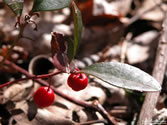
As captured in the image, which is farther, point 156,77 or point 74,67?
point 156,77

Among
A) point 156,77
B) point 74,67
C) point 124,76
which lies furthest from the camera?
point 156,77

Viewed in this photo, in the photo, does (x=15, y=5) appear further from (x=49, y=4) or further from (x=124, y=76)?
(x=124, y=76)

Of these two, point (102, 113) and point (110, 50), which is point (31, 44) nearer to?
point (110, 50)

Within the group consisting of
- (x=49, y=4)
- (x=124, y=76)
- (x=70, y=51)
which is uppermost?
(x=49, y=4)

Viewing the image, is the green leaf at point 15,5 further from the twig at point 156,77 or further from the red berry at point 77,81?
the twig at point 156,77

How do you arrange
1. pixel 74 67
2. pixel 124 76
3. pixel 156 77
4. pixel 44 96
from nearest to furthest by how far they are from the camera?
pixel 124 76
pixel 74 67
pixel 44 96
pixel 156 77

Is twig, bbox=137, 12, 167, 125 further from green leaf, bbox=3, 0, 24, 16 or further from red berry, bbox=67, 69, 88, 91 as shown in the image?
green leaf, bbox=3, 0, 24, 16

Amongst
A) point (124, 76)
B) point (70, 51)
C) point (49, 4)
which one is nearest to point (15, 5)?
point (49, 4)
